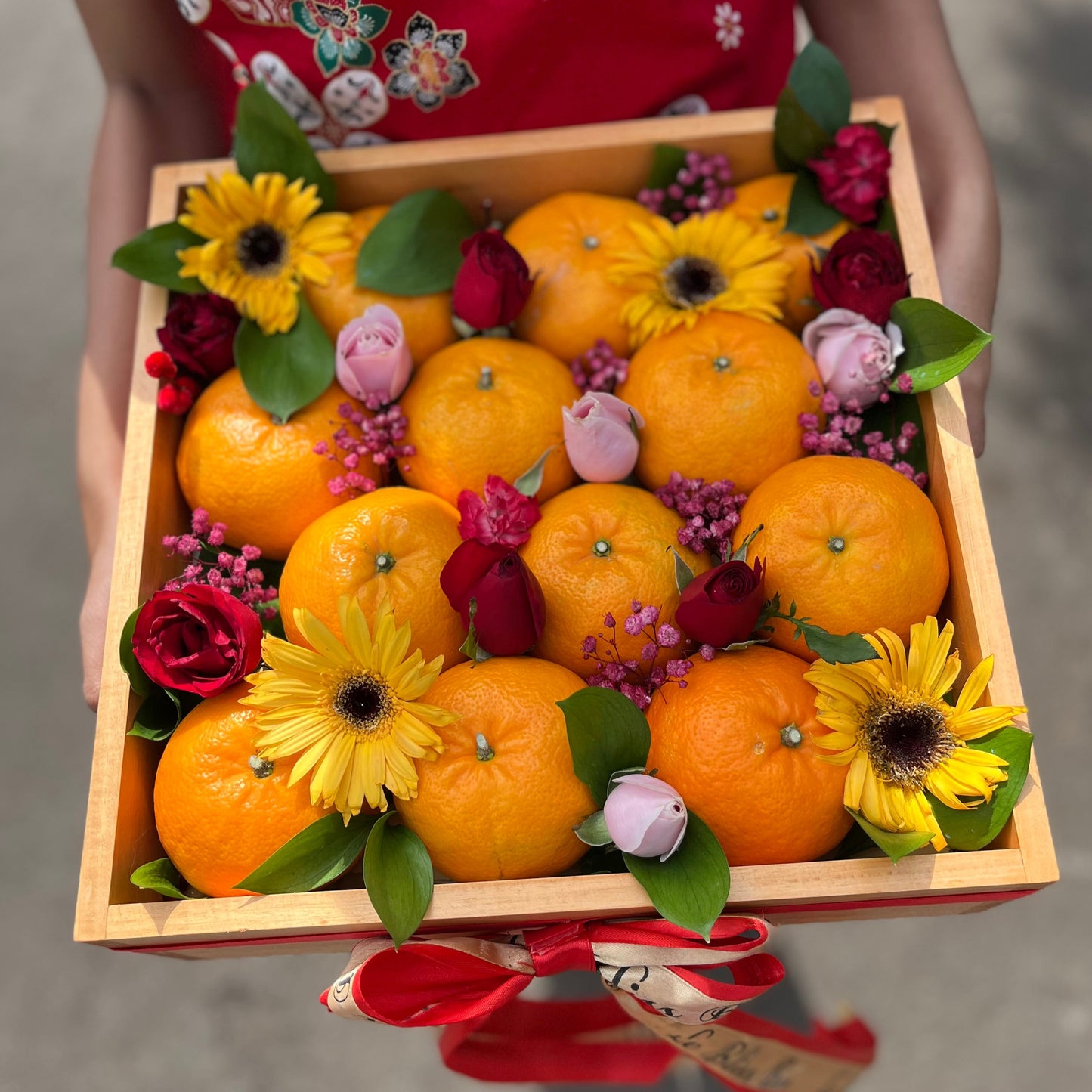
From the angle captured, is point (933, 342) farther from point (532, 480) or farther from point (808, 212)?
point (532, 480)

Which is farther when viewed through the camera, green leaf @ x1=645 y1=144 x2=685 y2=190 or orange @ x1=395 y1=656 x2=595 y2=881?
green leaf @ x1=645 y1=144 x2=685 y2=190

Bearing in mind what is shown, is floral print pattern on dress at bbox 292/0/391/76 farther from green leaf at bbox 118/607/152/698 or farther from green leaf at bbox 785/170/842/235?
green leaf at bbox 118/607/152/698

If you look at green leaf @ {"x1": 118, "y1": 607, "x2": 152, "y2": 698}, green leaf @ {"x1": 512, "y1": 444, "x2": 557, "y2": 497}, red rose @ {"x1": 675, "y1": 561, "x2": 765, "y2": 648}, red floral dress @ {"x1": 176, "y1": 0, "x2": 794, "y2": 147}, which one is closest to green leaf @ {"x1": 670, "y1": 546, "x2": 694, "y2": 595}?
red rose @ {"x1": 675, "y1": 561, "x2": 765, "y2": 648}

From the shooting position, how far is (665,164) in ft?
2.94

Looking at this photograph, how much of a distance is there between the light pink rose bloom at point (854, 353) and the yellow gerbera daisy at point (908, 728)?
21 centimetres

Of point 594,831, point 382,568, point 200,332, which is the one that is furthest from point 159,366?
point 594,831

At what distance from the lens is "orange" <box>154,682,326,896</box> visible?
2.19 feet

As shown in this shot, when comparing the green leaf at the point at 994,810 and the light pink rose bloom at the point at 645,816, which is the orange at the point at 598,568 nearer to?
the light pink rose bloom at the point at 645,816

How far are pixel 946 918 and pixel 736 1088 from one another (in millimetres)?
516

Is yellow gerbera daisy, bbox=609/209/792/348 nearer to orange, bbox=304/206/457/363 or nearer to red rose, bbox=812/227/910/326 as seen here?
red rose, bbox=812/227/910/326

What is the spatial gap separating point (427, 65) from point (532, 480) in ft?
1.38

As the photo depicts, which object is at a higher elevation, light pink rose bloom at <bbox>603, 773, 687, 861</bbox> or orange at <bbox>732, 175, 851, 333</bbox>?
orange at <bbox>732, 175, 851, 333</bbox>

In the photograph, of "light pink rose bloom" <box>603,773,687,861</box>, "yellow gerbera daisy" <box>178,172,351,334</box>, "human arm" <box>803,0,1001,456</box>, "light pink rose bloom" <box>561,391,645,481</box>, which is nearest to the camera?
"light pink rose bloom" <box>603,773,687,861</box>

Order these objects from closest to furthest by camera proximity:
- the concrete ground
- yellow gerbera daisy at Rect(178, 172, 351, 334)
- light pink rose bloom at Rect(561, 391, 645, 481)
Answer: light pink rose bloom at Rect(561, 391, 645, 481)
yellow gerbera daisy at Rect(178, 172, 351, 334)
the concrete ground
